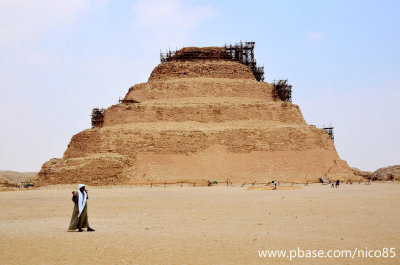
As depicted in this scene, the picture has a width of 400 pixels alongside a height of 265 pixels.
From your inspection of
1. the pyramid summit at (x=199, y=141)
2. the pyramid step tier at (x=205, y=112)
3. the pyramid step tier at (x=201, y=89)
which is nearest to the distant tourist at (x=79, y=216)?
the pyramid summit at (x=199, y=141)

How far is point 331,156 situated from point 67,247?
37.3m

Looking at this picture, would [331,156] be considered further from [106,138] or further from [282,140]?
[106,138]

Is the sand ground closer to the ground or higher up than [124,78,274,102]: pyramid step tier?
closer to the ground

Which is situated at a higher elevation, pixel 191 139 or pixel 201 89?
pixel 201 89

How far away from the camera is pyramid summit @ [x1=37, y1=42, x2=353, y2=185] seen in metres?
39.9

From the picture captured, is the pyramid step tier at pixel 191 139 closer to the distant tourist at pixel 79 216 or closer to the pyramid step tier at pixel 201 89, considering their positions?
the pyramid step tier at pixel 201 89

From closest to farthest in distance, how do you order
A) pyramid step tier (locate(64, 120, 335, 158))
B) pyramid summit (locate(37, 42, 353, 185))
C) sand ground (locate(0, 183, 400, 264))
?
sand ground (locate(0, 183, 400, 264)) < pyramid summit (locate(37, 42, 353, 185)) < pyramid step tier (locate(64, 120, 335, 158))

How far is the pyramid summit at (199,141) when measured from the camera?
1570 inches

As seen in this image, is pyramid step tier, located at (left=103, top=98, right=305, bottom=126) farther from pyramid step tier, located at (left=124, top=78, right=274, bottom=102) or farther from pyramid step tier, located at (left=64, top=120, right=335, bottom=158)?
pyramid step tier, located at (left=124, top=78, right=274, bottom=102)

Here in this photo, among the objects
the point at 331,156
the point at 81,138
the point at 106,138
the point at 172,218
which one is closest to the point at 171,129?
the point at 106,138

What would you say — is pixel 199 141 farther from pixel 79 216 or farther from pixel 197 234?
pixel 197 234

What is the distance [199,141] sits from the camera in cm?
4262

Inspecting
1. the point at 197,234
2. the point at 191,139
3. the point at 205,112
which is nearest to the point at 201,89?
the point at 205,112

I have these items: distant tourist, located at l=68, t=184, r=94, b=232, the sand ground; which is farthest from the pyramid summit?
distant tourist, located at l=68, t=184, r=94, b=232
